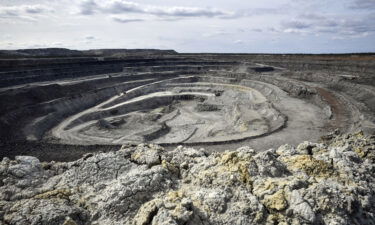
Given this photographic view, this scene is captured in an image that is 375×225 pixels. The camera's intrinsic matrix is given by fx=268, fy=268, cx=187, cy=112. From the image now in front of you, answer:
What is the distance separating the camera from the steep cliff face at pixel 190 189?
7742mm

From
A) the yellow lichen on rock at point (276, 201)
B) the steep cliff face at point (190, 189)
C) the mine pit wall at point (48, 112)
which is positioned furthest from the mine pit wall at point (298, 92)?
the mine pit wall at point (48, 112)

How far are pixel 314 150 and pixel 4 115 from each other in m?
31.6

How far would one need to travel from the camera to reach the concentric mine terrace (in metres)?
24.5

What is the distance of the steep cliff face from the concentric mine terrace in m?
10.4

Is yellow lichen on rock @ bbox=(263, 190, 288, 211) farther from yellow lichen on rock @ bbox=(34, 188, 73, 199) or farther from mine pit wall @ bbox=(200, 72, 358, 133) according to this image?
mine pit wall @ bbox=(200, 72, 358, 133)

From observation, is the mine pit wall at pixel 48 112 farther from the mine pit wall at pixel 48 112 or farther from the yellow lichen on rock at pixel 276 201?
the yellow lichen on rock at pixel 276 201

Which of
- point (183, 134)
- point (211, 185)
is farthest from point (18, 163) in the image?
point (183, 134)

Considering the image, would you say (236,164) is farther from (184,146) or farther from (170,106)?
(170,106)

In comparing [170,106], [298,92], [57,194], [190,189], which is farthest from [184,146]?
[298,92]

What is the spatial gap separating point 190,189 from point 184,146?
11.9 meters

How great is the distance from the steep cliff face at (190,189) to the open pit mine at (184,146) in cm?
4

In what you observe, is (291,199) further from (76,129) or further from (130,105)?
(130,105)

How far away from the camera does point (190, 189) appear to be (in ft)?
30.0

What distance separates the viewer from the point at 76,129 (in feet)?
108
